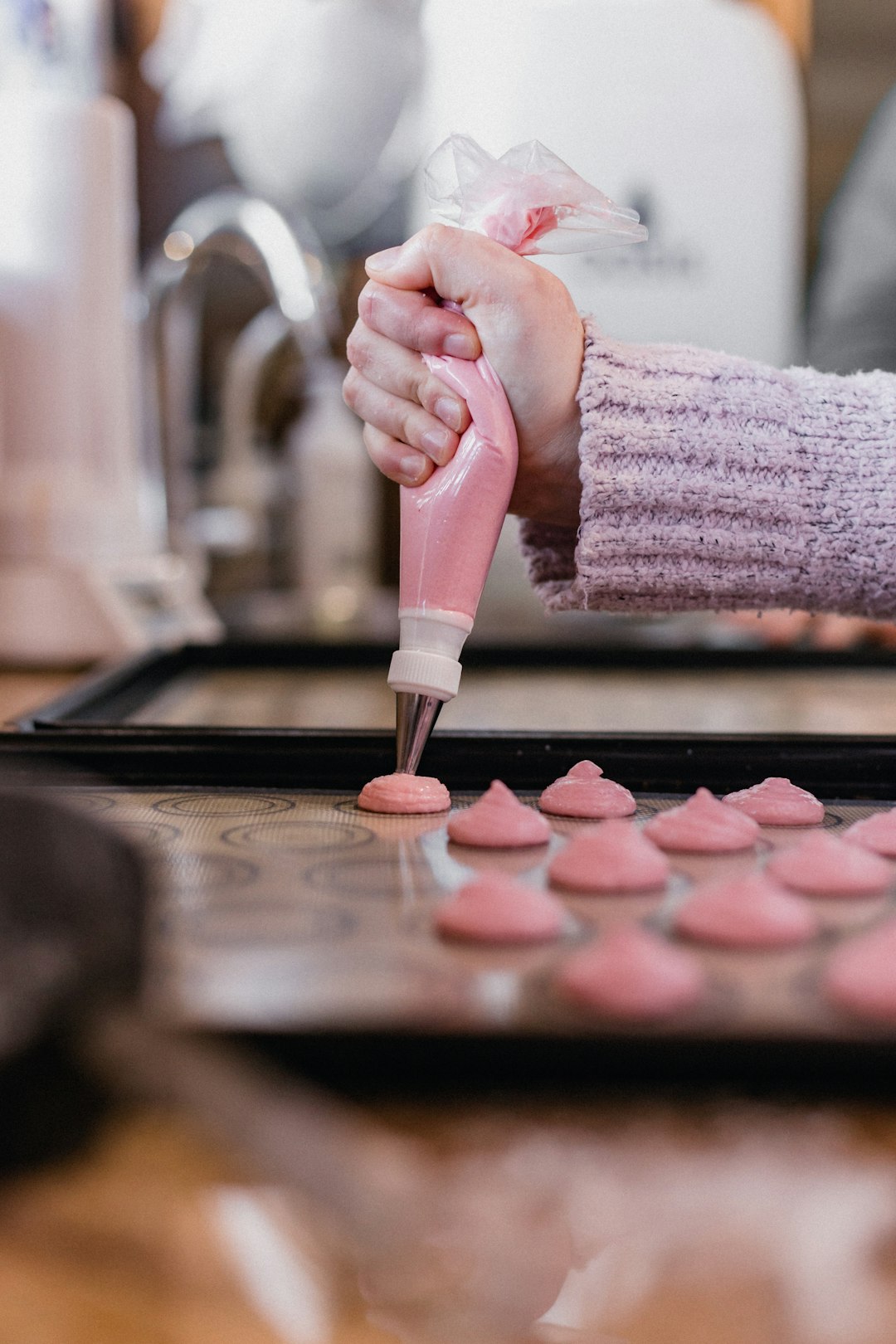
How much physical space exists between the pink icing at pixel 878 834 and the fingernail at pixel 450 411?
0.75 ft

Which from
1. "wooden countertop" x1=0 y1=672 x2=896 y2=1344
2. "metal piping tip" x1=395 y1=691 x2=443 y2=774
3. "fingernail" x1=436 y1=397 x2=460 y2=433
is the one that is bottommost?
"wooden countertop" x1=0 y1=672 x2=896 y2=1344

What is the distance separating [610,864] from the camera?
0.37m

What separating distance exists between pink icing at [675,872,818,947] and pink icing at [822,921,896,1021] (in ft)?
0.08

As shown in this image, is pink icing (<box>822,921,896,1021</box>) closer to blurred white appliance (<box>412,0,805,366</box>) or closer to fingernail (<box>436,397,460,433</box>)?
fingernail (<box>436,397,460,433</box>)

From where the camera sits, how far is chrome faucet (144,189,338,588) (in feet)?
4.48

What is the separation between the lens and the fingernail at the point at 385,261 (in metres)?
0.54

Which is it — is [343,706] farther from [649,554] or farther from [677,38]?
[677,38]

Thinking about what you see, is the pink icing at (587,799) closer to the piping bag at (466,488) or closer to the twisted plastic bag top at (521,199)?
the piping bag at (466,488)

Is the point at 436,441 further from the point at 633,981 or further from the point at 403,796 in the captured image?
the point at 633,981

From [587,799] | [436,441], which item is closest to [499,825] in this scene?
[587,799]

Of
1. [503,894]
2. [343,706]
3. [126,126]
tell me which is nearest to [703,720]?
[343,706]

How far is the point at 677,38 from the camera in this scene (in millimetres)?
1490

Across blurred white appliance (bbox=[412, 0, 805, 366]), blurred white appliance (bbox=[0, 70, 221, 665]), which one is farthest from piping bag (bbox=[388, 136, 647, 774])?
blurred white appliance (bbox=[412, 0, 805, 366])

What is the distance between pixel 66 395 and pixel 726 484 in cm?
82
